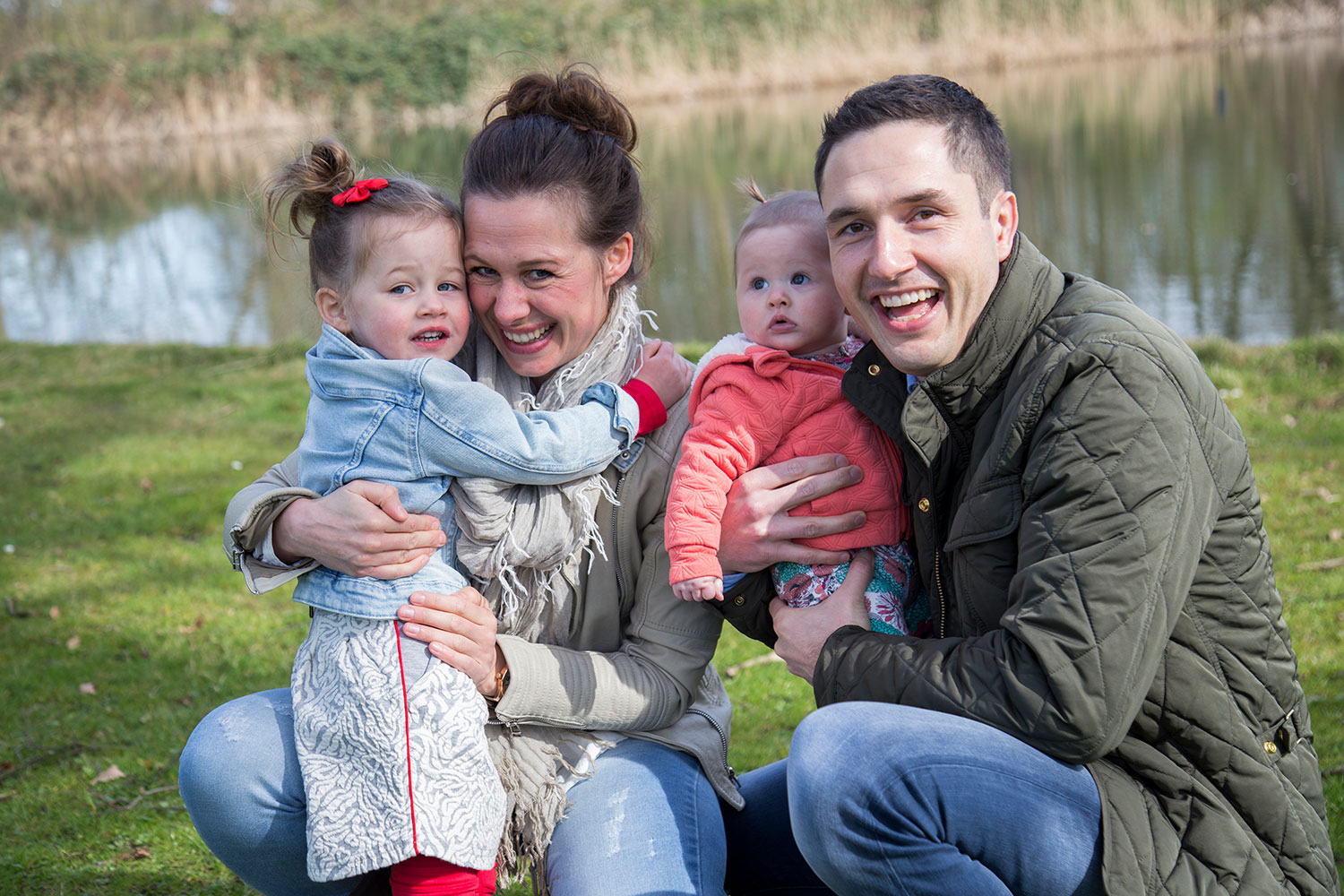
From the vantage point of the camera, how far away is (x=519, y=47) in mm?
22672

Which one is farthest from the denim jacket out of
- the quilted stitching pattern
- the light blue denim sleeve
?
the quilted stitching pattern

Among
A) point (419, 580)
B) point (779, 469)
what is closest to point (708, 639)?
point (779, 469)

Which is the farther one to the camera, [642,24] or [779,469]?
[642,24]

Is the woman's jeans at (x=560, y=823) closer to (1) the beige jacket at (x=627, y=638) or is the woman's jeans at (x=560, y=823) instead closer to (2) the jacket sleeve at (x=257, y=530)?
(1) the beige jacket at (x=627, y=638)

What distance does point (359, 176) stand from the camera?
2465mm

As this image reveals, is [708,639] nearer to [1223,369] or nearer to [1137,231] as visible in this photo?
[1223,369]

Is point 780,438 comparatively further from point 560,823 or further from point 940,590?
point 560,823

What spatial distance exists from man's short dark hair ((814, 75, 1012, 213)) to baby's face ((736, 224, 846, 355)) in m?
0.40

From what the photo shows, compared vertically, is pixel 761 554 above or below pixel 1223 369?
above

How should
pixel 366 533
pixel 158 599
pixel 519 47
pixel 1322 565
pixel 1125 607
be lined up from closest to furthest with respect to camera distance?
pixel 1125 607
pixel 366 533
pixel 1322 565
pixel 158 599
pixel 519 47

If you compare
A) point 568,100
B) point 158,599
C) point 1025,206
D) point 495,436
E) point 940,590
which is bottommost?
point 158,599

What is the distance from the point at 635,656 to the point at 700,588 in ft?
0.86

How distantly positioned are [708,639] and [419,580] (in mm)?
597

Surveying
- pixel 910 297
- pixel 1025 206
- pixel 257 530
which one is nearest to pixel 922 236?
pixel 910 297
